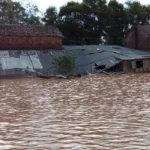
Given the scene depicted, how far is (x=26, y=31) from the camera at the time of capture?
157 feet

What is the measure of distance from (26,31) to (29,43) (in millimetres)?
1632

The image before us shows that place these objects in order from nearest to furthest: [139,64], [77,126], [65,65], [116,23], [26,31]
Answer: [77,126] → [65,65] → [139,64] → [26,31] → [116,23]

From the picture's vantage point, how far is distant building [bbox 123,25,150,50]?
54406 mm

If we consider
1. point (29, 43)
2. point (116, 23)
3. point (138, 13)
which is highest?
point (138, 13)

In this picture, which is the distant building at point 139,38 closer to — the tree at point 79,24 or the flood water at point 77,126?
the tree at point 79,24

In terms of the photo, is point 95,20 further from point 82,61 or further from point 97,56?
point 82,61

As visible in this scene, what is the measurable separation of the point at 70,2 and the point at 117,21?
8.47 m

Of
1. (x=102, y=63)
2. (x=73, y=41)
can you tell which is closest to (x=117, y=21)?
(x=73, y=41)

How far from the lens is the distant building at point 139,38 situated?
54406 mm

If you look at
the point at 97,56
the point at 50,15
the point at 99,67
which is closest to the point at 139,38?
the point at 97,56

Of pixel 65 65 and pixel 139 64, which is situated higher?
pixel 65 65

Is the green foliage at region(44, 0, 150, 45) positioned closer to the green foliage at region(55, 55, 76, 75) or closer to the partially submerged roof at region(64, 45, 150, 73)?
the partially submerged roof at region(64, 45, 150, 73)

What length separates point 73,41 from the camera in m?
63.2

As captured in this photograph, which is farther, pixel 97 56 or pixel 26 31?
pixel 26 31
